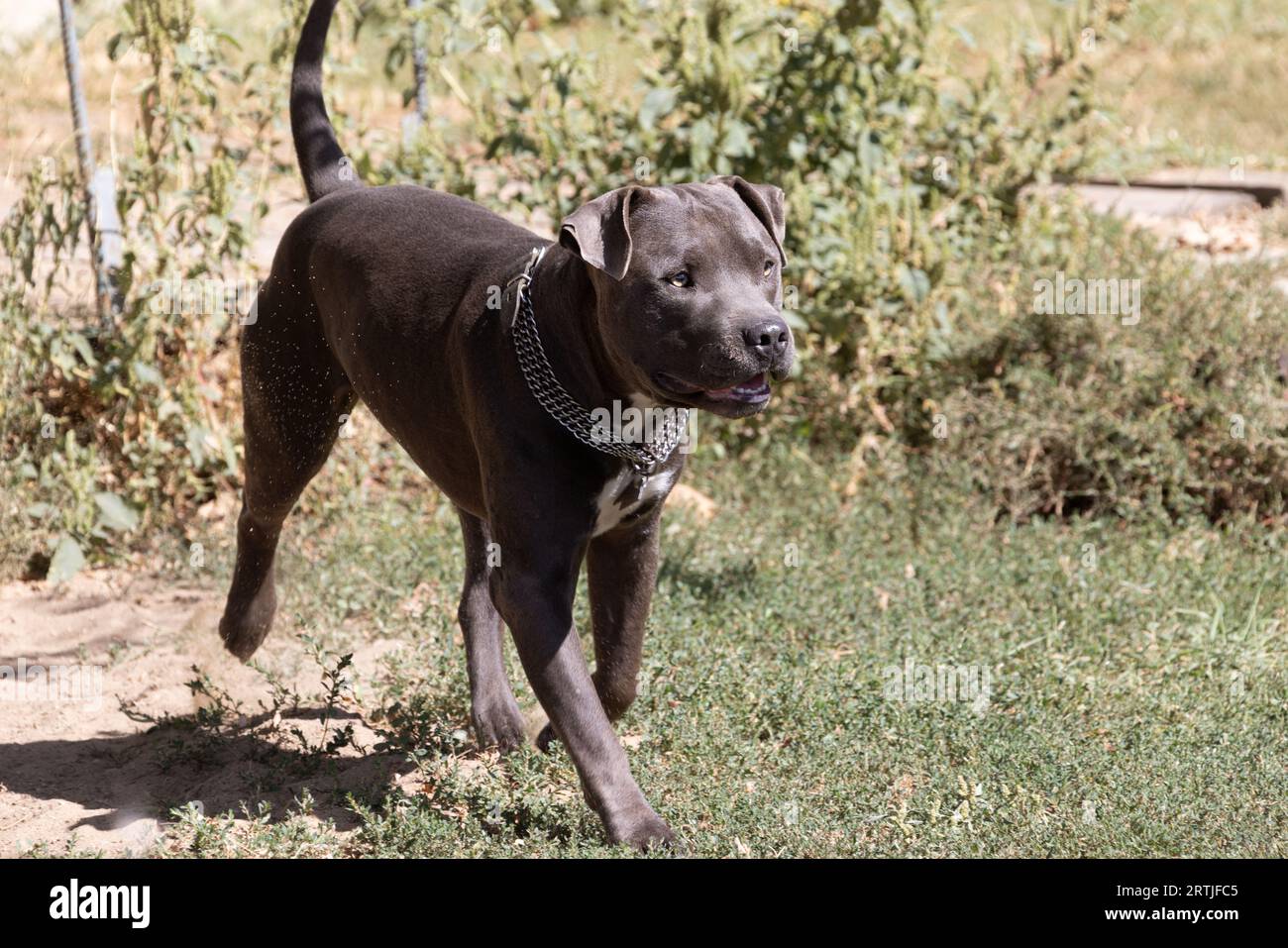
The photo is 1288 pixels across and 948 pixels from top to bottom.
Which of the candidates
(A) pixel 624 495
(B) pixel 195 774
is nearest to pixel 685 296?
(A) pixel 624 495

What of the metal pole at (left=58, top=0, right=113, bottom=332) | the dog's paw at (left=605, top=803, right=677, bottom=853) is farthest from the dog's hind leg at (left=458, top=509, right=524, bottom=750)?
the metal pole at (left=58, top=0, right=113, bottom=332)

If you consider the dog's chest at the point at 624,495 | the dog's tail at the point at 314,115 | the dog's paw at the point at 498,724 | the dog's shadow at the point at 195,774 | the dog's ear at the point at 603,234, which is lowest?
the dog's shadow at the point at 195,774

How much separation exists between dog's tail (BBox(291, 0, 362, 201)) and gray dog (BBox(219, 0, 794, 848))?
12 centimetres

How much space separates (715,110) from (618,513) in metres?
3.09

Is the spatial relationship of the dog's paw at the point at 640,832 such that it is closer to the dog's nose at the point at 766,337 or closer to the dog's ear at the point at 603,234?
the dog's nose at the point at 766,337

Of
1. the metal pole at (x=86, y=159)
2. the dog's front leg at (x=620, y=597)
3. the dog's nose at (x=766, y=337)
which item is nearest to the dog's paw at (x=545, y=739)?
the dog's front leg at (x=620, y=597)

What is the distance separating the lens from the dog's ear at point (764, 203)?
362 centimetres

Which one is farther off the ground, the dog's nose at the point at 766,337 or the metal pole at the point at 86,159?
the metal pole at the point at 86,159

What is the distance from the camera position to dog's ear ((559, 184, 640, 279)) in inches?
130

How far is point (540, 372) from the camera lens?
11.6 feet

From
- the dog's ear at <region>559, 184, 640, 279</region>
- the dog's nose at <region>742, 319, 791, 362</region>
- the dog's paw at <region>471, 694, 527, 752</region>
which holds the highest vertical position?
the dog's ear at <region>559, 184, 640, 279</region>

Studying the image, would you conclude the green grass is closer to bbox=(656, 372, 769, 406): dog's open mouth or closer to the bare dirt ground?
the bare dirt ground
